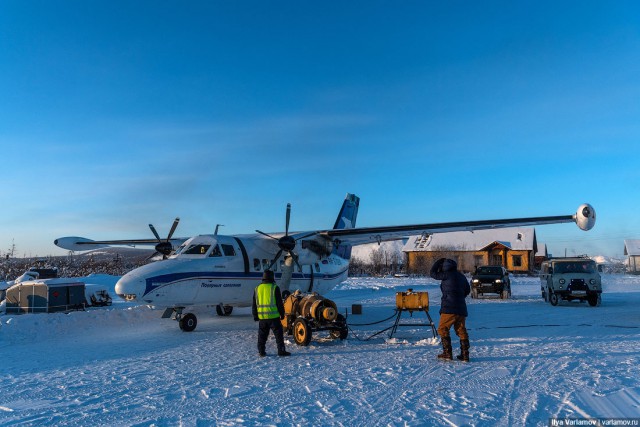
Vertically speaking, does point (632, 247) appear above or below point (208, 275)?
above

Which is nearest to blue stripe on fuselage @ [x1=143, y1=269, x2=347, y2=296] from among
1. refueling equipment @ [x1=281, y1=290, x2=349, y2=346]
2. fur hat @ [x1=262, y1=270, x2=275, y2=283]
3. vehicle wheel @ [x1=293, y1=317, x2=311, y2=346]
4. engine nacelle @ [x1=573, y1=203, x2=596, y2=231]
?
refueling equipment @ [x1=281, y1=290, x2=349, y2=346]

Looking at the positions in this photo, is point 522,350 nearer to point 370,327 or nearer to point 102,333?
point 370,327

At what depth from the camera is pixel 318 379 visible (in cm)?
691

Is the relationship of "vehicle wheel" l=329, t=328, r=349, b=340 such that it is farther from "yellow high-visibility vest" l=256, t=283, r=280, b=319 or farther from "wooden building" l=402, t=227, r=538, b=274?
"wooden building" l=402, t=227, r=538, b=274

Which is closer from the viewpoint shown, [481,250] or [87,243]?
[87,243]

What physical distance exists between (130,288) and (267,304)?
4687 mm

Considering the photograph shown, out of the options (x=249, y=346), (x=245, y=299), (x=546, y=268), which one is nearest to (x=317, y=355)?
(x=249, y=346)

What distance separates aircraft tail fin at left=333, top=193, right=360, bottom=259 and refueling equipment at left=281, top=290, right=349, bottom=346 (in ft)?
34.7

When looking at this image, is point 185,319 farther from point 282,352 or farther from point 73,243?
point 73,243

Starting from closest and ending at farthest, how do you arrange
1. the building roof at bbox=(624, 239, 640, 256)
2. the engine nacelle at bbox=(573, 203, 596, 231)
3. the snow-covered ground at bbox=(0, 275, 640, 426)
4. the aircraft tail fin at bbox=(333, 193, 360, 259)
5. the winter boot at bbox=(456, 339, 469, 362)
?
the snow-covered ground at bbox=(0, 275, 640, 426)
the winter boot at bbox=(456, 339, 469, 362)
the engine nacelle at bbox=(573, 203, 596, 231)
the aircraft tail fin at bbox=(333, 193, 360, 259)
the building roof at bbox=(624, 239, 640, 256)

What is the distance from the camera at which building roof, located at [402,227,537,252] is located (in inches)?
2368

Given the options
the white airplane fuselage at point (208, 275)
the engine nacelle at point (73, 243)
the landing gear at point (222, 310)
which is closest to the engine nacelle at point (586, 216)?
the white airplane fuselage at point (208, 275)

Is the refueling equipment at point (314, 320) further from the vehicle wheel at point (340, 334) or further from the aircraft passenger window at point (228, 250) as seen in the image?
the aircraft passenger window at point (228, 250)

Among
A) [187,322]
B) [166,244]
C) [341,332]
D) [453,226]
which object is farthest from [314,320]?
[166,244]
